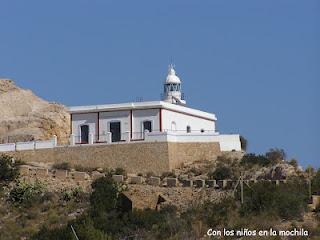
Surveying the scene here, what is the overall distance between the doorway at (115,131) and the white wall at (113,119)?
0.60ft

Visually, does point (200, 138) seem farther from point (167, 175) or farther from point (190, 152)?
point (167, 175)

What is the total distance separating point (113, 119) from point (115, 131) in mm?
669

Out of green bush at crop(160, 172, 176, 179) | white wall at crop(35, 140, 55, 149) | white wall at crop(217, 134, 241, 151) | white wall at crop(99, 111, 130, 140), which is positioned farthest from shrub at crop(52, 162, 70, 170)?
white wall at crop(217, 134, 241, 151)

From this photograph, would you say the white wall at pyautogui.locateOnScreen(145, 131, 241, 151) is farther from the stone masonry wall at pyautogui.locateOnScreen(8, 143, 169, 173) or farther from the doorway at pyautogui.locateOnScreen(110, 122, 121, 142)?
→ the doorway at pyautogui.locateOnScreen(110, 122, 121, 142)

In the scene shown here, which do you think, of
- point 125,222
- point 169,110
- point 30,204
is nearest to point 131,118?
point 169,110

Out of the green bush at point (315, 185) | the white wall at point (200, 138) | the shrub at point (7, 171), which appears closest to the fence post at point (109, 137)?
the white wall at point (200, 138)

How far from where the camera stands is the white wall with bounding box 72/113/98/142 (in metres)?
49.2

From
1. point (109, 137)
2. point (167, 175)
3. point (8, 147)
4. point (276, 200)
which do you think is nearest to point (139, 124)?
point (109, 137)

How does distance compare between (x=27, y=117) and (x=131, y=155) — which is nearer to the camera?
(x=131, y=155)

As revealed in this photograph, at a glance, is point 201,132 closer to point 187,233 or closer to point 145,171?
point 145,171

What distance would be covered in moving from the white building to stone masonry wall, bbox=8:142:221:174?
19.6 inches

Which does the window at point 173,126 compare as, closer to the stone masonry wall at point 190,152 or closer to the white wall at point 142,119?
the white wall at point 142,119

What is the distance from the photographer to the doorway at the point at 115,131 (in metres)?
48.5

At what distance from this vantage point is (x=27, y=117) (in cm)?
5725
